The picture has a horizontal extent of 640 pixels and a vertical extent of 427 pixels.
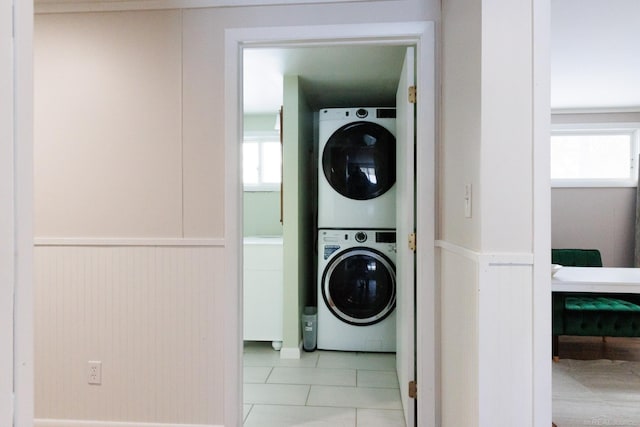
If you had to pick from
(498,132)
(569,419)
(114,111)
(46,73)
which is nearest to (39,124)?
(46,73)

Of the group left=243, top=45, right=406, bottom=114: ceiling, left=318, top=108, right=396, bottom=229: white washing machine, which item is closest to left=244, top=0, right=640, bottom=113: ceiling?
left=243, top=45, right=406, bottom=114: ceiling

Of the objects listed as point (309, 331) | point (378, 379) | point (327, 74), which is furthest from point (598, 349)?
point (327, 74)

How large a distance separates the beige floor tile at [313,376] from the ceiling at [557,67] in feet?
6.95

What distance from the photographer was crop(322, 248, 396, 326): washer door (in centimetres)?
303

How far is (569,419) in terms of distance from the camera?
2121 millimetres

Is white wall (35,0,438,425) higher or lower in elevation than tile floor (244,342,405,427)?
higher

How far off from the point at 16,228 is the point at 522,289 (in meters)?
1.28

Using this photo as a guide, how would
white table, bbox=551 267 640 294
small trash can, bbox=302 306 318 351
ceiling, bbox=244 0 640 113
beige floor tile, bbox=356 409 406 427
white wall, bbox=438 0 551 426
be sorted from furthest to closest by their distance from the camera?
1. small trash can, bbox=302 306 318 351
2. ceiling, bbox=244 0 640 113
3. white table, bbox=551 267 640 294
4. beige floor tile, bbox=356 409 406 427
5. white wall, bbox=438 0 551 426

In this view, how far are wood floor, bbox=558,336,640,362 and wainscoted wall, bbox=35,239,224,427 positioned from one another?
2.84 metres

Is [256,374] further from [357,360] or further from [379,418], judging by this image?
[379,418]

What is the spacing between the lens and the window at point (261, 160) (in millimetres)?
4117

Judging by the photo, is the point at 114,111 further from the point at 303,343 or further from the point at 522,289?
the point at 303,343

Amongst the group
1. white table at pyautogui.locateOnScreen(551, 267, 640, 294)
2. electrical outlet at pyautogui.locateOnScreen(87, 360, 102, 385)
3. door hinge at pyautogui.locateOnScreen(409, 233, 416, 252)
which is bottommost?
electrical outlet at pyautogui.locateOnScreen(87, 360, 102, 385)

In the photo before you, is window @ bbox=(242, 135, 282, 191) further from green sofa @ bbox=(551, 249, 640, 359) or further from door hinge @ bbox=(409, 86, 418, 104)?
green sofa @ bbox=(551, 249, 640, 359)
